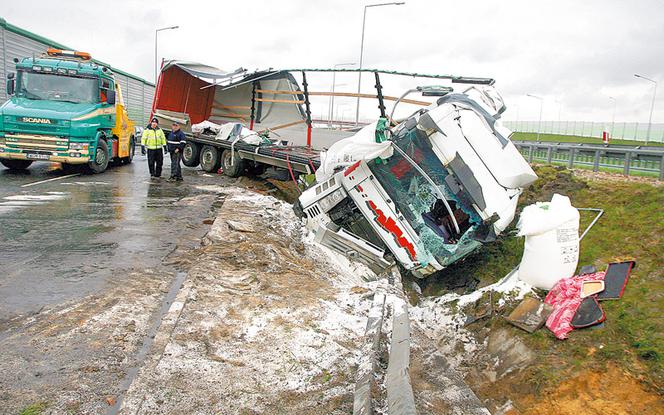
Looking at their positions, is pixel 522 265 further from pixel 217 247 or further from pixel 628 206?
pixel 217 247

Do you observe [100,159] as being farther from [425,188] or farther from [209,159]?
[425,188]

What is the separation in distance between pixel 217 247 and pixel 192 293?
1.63m

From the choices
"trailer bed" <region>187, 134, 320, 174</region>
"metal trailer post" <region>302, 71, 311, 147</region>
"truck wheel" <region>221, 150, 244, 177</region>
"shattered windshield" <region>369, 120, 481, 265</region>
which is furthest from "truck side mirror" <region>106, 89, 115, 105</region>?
"shattered windshield" <region>369, 120, 481, 265</region>

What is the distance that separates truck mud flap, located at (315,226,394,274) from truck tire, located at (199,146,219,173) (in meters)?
7.66

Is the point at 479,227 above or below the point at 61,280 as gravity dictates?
above

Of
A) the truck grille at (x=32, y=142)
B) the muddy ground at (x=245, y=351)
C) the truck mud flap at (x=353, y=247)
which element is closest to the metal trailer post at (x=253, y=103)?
the truck grille at (x=32, y=142)

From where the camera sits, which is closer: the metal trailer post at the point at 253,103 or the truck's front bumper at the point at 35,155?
the truck's front bumper at the point at 35,155

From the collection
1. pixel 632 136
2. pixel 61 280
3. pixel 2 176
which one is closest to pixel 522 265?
pixel 61 280

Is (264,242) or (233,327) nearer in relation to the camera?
(233,327)

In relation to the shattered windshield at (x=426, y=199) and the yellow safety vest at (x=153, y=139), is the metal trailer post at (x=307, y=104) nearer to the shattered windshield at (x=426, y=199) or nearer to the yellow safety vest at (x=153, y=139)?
the yellow safety vest at (x=153, y=139)

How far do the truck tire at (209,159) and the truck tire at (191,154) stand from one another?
0.28 m

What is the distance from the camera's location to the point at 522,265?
506 cm

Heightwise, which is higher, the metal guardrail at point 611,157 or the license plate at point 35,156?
the metal guardrail at point 611,157

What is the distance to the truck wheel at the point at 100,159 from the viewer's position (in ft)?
40.4
